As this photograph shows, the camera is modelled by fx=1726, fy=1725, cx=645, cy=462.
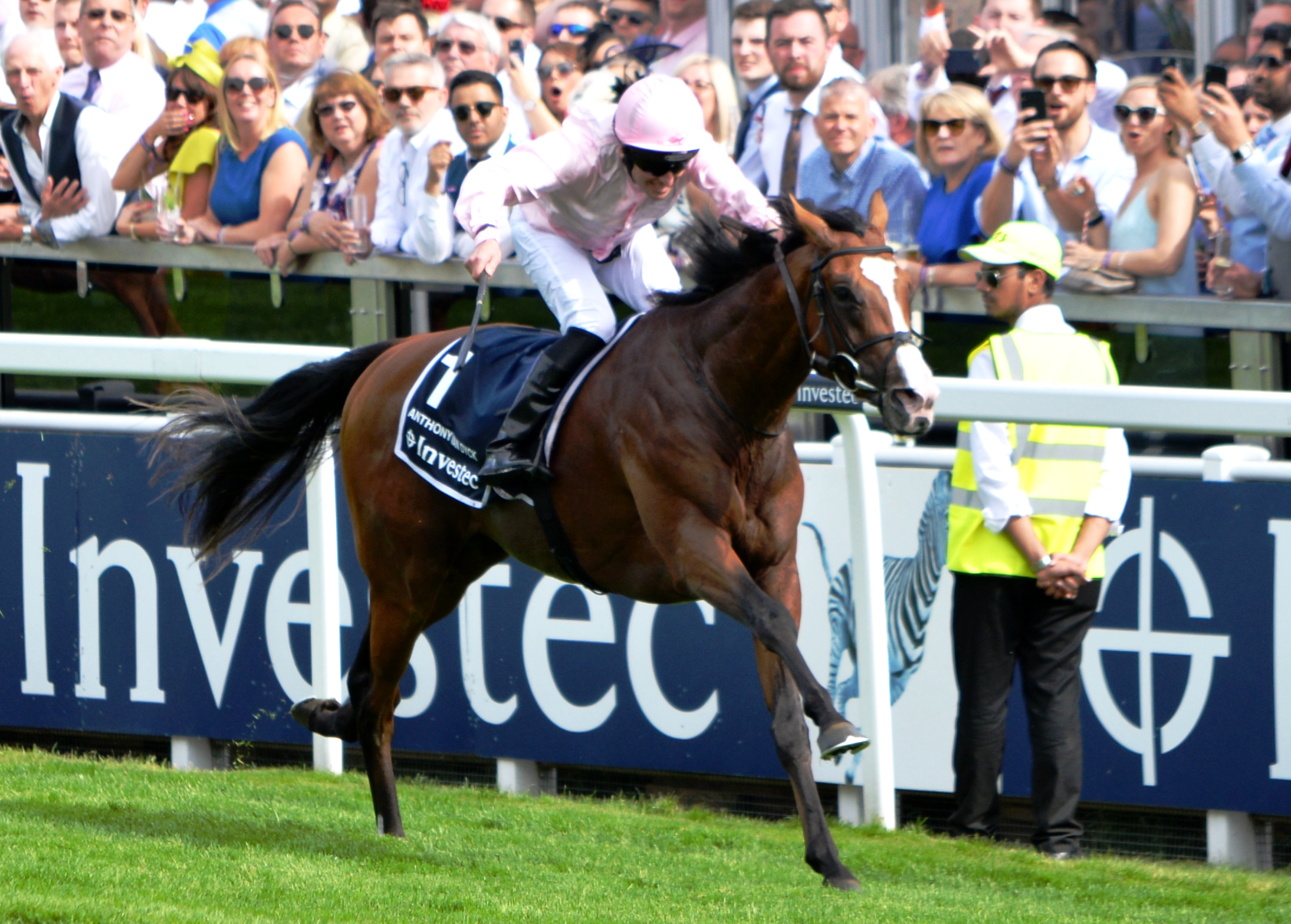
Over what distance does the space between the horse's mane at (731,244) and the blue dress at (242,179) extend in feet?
11.3

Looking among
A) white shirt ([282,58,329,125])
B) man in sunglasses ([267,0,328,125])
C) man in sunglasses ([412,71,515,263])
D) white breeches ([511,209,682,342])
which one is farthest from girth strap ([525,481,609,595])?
man in sunglasses ([267,0,328,125])

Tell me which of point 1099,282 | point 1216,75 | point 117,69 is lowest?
point 1099,282

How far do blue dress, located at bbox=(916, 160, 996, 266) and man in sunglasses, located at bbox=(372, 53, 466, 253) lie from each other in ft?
6.40

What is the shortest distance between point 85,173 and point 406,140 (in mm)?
1590

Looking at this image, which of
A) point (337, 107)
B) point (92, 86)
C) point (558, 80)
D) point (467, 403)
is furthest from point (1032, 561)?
point (92, 86)

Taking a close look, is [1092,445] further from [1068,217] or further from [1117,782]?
[1068,217]

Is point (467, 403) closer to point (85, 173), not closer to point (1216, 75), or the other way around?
point (1216, 75)

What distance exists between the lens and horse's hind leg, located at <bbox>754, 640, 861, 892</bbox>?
3805mm

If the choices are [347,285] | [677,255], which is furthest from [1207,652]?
[347,285]

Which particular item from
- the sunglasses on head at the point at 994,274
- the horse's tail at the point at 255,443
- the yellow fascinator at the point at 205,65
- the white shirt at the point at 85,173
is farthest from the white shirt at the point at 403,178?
the sunglasses on head at the point at 994,274

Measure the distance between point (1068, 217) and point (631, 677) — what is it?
2358 millimetres

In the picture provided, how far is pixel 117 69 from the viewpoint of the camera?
27.6 feet

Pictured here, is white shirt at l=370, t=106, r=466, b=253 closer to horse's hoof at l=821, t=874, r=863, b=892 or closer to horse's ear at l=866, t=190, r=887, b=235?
horse's ear at l=866, t=190, r=887, b=235

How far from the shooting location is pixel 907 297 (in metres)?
3.83
